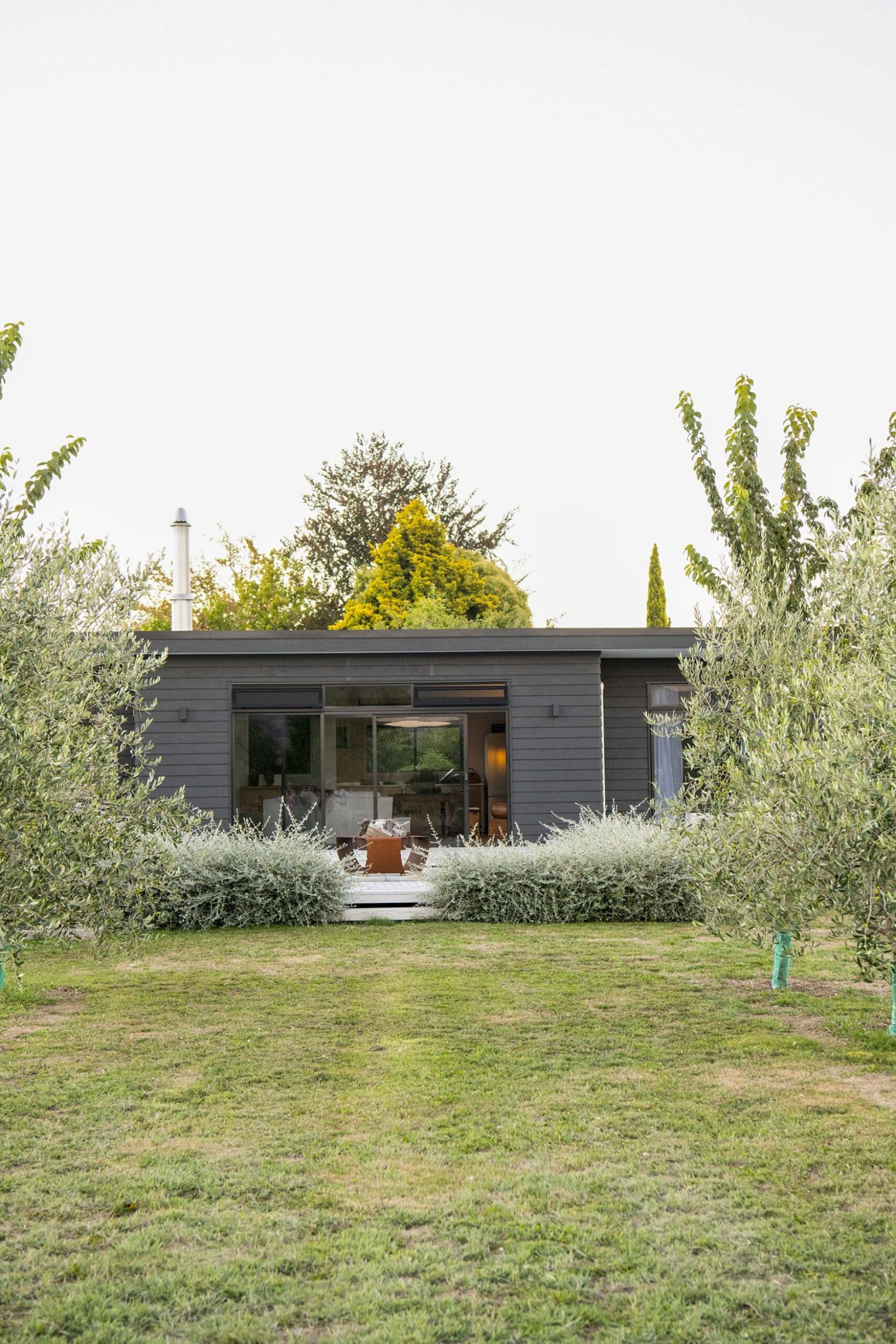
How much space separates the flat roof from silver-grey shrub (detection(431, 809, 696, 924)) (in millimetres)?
3313

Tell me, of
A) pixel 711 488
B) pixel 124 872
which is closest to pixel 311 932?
pixel 124 872

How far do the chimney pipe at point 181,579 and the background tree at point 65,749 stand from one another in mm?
8827

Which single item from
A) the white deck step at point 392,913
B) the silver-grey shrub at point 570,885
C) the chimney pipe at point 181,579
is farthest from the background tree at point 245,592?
the silver-grey shrub at point 570,885

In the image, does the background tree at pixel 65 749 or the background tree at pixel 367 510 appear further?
the background tree at pixel 367 510

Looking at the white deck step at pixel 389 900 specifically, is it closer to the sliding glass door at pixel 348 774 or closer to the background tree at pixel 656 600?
the sliding glass door at pixel 348 774

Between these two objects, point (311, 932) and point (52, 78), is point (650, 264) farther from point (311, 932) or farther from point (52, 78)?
point (311, 932)

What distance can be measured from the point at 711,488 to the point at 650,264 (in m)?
7.71

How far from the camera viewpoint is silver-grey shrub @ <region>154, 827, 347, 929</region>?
999cm

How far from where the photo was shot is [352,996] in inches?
277

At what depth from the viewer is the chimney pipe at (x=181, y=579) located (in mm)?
17016

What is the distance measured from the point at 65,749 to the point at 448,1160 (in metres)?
2.38

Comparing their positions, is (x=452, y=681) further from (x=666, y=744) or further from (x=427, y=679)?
(x=666, y=744)

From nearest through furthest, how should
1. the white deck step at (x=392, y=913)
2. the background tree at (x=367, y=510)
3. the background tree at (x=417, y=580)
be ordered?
the white deck step at (x=392, y=913)
the background tree at (x=417, y=580)
the background tree at (x=367, y=510)

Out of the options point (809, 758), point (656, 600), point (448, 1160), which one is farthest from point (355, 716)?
point (656, 600)
